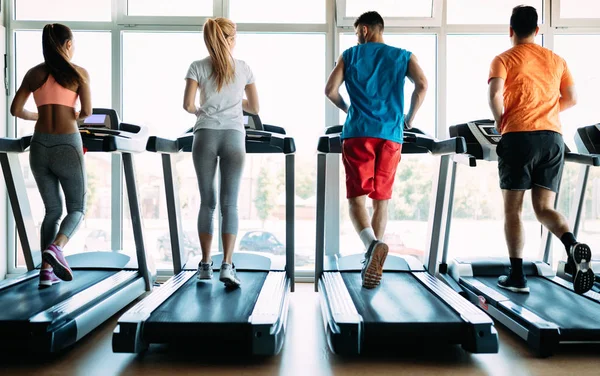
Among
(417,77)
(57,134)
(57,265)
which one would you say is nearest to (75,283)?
(57,265)

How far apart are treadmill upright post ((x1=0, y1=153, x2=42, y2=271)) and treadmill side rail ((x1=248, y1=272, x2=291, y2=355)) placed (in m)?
1.91

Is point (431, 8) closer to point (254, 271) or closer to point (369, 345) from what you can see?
point (254, 271)

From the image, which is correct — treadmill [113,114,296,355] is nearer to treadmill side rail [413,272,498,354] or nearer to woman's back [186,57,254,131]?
woman's back [186,57,254,131]

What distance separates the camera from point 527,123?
2.64m

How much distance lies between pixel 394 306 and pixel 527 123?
133cm

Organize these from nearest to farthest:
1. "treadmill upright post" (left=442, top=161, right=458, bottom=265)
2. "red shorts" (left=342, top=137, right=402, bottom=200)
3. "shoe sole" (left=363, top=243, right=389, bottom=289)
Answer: "shoe sole" (left=363, top=243, right=389, bottom=289)
"red shorts" (left=342, top=137, right=402, bottom=200)
"treadmill upright post" (left=442, top=161, right=458, bottom=265)

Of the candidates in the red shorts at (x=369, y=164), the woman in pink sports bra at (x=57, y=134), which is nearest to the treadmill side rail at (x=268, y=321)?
the red shorts at (x=369, y=164)

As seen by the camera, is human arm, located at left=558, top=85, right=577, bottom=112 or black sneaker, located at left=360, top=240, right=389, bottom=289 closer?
black sneaker, located at left=360, top=240, right=389, bottom=289

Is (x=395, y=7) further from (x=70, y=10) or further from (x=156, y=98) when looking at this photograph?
(x=70, y=10)

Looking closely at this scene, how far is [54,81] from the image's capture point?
8.52 ft

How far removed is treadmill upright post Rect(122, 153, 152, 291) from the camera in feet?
10.5

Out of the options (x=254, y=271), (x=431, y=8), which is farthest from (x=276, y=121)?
(x=431, y=8)

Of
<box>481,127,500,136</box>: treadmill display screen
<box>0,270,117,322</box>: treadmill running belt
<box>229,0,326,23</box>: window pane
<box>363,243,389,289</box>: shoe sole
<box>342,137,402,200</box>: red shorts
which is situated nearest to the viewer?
<box>0,270,117,322</box>: treadmill running belt

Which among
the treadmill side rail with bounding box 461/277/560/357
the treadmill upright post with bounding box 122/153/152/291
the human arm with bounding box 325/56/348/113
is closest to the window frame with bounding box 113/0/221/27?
the treadmill upright post with bounding box 122/153/152/291
